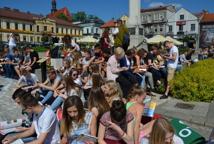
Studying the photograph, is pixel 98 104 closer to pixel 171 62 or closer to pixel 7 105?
pixel 7 105

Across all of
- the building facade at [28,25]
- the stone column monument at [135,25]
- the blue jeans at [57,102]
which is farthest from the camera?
the building facade at [28,25]

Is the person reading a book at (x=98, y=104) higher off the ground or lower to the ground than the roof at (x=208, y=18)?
lower

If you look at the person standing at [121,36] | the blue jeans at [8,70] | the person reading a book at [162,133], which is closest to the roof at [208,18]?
the person standing at [121,36]

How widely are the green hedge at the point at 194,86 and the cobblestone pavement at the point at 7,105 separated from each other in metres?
4.69

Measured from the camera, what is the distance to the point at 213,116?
7457 mm

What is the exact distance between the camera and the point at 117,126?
3943 millimetres

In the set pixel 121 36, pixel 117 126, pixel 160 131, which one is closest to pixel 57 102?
pixel 117 126

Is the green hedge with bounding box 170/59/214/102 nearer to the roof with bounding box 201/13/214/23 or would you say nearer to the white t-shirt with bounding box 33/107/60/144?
the white t-shirt with bounding box 33/107/60/144

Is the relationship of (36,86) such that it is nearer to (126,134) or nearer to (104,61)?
(104,61)

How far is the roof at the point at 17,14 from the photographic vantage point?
83738mm

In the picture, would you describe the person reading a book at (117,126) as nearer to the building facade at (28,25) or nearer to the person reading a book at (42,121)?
the person reading a book at (42,121)

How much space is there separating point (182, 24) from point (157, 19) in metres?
8.50

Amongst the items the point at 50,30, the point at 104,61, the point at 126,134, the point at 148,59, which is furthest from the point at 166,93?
the point at 50,30

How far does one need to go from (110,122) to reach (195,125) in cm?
383
